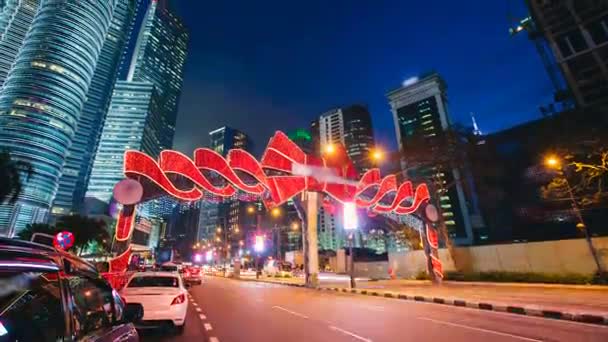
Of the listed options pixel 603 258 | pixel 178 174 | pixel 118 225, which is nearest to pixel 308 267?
pixel 178 174

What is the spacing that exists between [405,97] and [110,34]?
539 feet

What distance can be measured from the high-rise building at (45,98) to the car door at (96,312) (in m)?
119

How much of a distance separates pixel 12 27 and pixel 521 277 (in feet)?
603

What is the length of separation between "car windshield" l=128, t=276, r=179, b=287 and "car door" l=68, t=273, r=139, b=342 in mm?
5935

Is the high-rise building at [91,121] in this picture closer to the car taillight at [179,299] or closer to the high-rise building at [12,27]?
the high-rise building at [12,27]

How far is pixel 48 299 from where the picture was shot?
6.57 ft

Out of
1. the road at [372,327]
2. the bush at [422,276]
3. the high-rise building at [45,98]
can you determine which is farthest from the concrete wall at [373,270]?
the high-rise building at [45,98]

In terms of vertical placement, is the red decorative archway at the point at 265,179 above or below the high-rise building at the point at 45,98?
below

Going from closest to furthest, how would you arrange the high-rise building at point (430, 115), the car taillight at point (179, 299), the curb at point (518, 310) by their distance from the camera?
the car taillight at point (179, 299)
the curb at point (518, 310)
the high-rise building at point (430, 115)

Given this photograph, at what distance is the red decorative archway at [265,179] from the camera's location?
54.3ft

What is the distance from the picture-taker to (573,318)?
9.16 metres

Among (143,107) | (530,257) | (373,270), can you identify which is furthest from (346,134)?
(530,257)

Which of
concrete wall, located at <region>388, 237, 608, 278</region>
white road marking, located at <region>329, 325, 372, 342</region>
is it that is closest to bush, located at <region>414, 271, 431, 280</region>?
concrete wall, located at <region>388, 237, 608, 278</region>

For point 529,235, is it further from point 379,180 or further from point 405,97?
point 405,97
